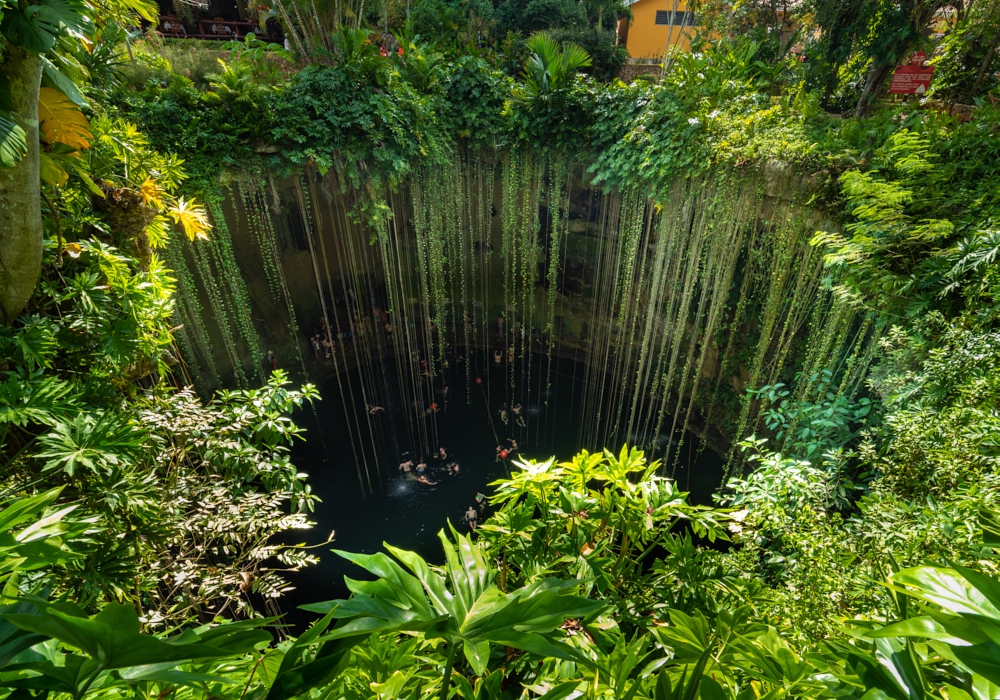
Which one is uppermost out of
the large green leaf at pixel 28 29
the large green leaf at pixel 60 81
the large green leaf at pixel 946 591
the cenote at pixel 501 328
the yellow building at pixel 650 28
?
the yellow building at pixel 650 28

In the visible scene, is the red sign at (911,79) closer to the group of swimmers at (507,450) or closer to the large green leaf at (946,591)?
the group of swimmers at (507,450)

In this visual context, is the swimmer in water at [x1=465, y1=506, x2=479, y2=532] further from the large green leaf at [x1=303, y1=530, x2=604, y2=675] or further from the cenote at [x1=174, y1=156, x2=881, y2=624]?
the large green leaf at [x1=303, y1=530, x2=604, y2=675]

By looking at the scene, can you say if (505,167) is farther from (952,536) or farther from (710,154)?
(952,536)

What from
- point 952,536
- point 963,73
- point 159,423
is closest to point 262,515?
point 159,423

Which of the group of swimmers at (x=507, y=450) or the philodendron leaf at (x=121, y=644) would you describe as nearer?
the philodendron leaf at (x=121, y=644)

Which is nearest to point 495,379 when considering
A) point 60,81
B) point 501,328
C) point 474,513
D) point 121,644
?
point 501,328

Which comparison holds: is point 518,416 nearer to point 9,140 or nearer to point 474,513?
point 474,513

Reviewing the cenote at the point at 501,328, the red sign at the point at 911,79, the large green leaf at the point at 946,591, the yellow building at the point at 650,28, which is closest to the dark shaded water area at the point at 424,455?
the cenote at the point at 501,328
